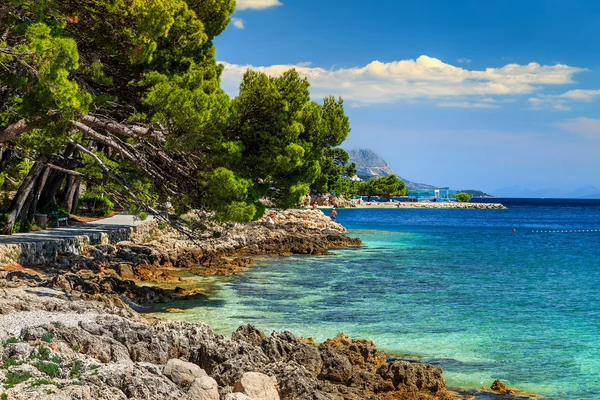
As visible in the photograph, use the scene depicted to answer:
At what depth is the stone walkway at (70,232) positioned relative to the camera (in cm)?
2127

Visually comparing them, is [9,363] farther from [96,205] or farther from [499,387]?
[96,205]

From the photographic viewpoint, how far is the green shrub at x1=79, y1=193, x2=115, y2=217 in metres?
37.7

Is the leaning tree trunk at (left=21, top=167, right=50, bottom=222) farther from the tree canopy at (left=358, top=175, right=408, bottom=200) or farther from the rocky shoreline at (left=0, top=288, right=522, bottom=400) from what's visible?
the tree canopy at (left=358, top=175, right=408, bottom=200)

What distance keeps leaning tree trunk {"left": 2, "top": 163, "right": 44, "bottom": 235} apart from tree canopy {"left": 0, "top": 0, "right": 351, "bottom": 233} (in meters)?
0.05

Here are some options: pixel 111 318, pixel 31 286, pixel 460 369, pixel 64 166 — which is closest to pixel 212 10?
pixel 64 166

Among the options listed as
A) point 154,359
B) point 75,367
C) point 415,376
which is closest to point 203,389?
point 75,367

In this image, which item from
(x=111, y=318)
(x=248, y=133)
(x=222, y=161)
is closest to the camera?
(x=111, y=318)

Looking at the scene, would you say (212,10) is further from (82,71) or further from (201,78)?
(82,71)

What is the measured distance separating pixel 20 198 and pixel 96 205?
1567cm

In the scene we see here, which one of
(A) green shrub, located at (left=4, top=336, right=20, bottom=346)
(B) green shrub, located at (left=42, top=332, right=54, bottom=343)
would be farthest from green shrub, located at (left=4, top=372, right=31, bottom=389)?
(B) green shrub, located at (left=42, top=332, right=54, bottom=343)

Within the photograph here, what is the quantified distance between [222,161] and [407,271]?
45.8 ft

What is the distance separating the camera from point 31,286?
15711 mm

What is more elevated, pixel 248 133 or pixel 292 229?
pixel 248 133

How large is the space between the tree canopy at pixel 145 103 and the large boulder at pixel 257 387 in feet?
23.8
